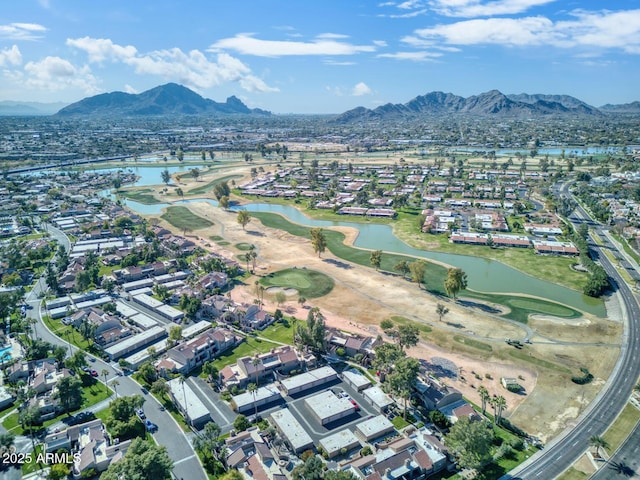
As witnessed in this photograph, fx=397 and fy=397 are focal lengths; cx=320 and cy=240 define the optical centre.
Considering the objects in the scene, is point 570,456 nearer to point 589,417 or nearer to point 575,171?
point 589,417

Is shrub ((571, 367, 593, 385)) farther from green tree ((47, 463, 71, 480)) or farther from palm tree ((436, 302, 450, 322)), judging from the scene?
green tree ((47, 463, 71, 480))

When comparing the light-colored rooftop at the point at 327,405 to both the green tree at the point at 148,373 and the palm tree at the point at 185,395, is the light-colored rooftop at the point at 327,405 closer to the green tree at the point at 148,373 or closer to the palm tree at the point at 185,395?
the palm tree at the point at 185,395

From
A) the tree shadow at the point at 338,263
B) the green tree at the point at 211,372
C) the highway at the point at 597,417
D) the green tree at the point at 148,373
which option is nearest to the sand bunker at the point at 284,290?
the tree shadow at the point at 338,263

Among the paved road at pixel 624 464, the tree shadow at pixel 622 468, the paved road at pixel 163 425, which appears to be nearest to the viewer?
the paved road at pixel 624 464

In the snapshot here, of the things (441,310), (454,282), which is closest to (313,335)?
(441,310)

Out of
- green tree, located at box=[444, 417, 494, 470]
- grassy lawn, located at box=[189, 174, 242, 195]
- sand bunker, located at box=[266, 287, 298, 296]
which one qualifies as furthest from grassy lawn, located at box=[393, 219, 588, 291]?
grassy lawn, located at box=[189, 174, 242, 195]
